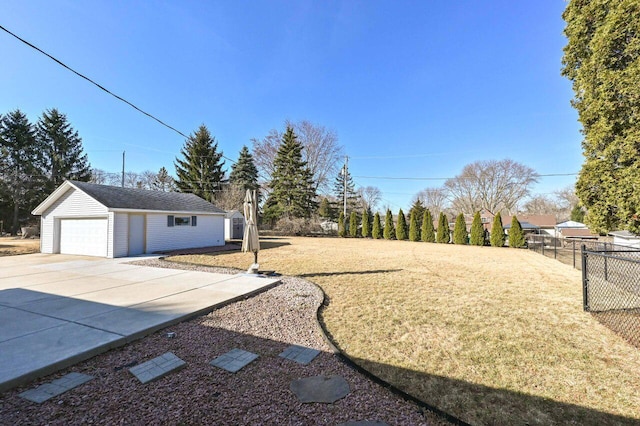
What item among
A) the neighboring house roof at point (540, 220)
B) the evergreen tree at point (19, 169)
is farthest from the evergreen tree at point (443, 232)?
the evergreen tree at point (19, 169)

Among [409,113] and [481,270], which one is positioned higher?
[409,113]

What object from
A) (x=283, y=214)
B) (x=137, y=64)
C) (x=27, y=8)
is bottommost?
(x=283, y=214)

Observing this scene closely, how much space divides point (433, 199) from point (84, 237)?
44514mm

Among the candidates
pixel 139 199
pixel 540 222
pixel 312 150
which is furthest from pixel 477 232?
pixel 540 222

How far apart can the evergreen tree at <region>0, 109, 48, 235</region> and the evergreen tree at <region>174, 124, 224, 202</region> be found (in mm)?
10649

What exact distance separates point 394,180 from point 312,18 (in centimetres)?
2223

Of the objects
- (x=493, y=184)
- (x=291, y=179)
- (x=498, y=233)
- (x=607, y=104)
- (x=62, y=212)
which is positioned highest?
(x=493, y=184)

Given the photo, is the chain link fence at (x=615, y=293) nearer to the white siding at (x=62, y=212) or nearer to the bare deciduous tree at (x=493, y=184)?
the white siding at (x=62, y=212)

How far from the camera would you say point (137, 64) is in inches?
336

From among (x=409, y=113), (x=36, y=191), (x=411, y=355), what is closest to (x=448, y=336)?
(x=411, y=355)

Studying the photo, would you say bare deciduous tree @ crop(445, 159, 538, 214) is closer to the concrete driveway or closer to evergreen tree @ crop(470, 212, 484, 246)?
evergreen tree @ crop(470, 212, 484, 246)

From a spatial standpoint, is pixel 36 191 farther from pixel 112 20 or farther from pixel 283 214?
pixel 112 20

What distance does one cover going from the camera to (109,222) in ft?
36.1

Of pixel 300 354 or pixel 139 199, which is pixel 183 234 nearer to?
pixel 139 199
